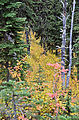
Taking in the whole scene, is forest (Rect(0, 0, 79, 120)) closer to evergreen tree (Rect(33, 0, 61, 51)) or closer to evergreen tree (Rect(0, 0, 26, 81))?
evergreen tree (Rect(0, 0, 26, 81))

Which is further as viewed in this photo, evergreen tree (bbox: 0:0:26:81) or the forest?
evergreen tree (bbox: 0:0:26:81)

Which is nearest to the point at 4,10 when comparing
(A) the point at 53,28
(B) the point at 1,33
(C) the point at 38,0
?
(B) the point at 1,33

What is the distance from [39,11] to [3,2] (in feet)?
40.6

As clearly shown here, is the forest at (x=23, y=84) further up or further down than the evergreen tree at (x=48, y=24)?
further down

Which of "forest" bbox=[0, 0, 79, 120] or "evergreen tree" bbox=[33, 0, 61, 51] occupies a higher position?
"evergreen tree" bbox=[33, 0, 61, 51]

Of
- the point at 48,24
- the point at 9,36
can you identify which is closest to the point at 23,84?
the point at 9,36

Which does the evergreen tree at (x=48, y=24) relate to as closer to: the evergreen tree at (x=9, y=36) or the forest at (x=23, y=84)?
the forest at (x=23, y=84)

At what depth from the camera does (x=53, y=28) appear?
58.5ft

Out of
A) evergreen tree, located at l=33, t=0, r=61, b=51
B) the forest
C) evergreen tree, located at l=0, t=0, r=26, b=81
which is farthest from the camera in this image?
evergreen tree, located at l=33, t=0, r=61, b=51

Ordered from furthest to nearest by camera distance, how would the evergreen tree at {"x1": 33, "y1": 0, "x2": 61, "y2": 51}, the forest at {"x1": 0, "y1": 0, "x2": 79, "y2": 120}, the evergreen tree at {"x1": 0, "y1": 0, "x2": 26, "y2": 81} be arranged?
the evergreen tree at {"x1": 33, "y1": 0, "x2": 61, "y2": 51}
the evergreen tree at {"x1": 0, "y1": 0, "x2": 26, "y2": 81}
the forest at {"x1": 0, "y1": 0, "x2": 79, "y2": 120}

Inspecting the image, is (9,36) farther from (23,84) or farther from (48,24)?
(48,24)

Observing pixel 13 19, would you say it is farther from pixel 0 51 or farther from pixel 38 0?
pixel 38 0

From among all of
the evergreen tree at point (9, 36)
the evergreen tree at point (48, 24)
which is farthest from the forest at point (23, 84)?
the evergreen tree at point (48, 24)

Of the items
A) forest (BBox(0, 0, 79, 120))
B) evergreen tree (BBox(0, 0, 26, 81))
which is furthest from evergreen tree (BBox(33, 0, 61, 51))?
evergreen tree (BBox(0, 0, 26, 81))
